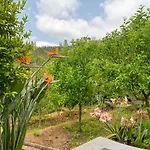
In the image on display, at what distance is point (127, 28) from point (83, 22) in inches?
120

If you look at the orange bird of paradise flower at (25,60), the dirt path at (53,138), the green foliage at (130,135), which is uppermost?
the orange bird of paradise flower at (25,60)

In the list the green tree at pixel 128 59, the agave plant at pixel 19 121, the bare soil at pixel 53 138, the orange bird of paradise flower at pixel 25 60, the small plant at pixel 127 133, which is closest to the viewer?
the orange bird of paradise flower at pixel 25 60

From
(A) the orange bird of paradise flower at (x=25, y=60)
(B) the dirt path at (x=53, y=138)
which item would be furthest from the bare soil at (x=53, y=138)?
(A) the orange bird of paradise flower at (x=25, y=60)

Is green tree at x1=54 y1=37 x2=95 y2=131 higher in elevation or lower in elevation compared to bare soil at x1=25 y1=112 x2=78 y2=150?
higher

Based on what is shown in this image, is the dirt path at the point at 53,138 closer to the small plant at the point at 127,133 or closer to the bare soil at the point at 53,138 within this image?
the bare soil at the point at 53,138

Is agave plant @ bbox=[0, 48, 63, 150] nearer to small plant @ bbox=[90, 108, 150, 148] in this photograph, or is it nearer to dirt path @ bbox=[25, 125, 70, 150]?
small plant @ bbox=[90, 108, 150, 148]

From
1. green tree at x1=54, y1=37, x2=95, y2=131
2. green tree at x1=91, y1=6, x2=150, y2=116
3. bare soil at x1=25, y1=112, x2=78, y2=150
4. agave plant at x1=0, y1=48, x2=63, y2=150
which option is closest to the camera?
agave plant at x1=0, y1=48, x2=63, y2=150

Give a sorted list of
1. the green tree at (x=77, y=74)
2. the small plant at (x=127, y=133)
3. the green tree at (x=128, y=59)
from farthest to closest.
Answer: the green tree at (x=77, y=74), the green tree at (x=128, y=59), the small plant at (x=127, y=133)

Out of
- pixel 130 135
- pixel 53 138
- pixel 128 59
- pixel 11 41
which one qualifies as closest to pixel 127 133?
pixel 130 135

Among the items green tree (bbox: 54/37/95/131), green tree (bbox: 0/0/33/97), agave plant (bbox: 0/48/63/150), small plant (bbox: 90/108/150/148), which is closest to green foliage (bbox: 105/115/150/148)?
small plant (bbox: 90/108/150/148)

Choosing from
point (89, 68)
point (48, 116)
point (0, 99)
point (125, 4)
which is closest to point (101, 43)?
point (89, 68)

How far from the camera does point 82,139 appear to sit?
7543mm

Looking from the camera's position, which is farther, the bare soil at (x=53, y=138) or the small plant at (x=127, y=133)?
the bare soil at (x=53, y=138)

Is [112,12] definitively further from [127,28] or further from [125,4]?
[127,28]
